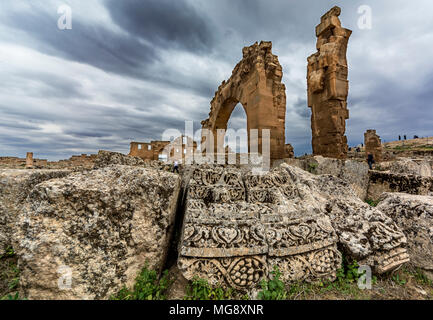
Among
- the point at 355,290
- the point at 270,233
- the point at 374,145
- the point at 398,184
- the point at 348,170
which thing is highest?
the point at 374,145

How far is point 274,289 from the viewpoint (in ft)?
5.07

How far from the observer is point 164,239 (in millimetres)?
1751

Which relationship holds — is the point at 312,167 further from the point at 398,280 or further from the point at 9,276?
the point at 9,276

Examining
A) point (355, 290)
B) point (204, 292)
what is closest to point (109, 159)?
point (204, 292)

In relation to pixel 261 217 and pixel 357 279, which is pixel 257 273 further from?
pixel 357 279

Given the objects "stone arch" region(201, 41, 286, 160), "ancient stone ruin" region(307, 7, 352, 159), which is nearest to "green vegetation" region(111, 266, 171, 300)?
"stone arch" region(201, 41, 286, 160)

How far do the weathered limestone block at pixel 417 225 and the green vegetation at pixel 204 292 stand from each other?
1.94m

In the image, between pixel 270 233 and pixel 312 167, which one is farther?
pixel 312 167

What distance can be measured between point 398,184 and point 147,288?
4425 mm

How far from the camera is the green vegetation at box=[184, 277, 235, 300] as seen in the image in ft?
4.79

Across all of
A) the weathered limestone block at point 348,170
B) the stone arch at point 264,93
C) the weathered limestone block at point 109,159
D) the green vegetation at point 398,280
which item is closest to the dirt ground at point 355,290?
the green vegetation at point 398,280

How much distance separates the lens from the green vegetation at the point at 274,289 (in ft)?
4.83

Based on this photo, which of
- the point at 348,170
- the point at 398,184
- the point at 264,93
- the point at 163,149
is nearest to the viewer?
the point at 398,184

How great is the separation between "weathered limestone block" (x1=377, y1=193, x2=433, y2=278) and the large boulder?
0.88ft
